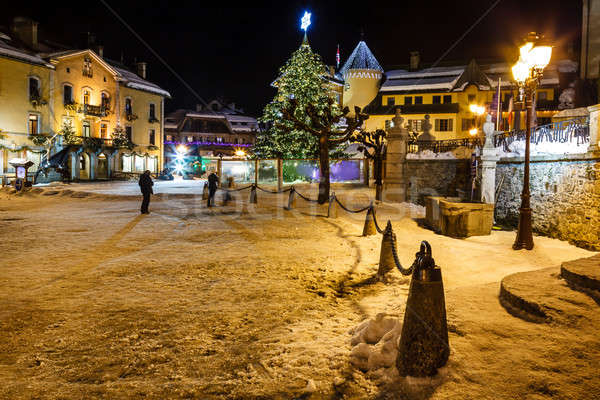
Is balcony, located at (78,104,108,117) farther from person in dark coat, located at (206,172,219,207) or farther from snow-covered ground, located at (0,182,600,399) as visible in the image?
snow-covered ground, located at (0,182,600,399)

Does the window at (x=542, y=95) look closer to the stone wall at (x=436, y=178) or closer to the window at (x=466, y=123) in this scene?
the window at (x=466, y=123)

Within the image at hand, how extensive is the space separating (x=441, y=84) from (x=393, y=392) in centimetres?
4603

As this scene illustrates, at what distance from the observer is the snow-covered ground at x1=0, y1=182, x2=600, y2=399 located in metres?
3.09

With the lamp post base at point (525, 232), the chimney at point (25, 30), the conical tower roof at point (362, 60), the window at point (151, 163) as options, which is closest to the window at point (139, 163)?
the window at point (151, 163)

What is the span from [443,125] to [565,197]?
32.6m

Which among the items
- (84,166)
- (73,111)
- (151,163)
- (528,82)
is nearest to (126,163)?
(151,163)

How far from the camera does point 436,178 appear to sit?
2086 cm

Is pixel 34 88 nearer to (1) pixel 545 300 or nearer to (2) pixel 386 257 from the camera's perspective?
(2) pixel 386 257

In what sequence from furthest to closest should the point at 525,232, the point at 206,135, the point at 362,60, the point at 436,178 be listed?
the point at 206,135, the point at 362,60, the point at 436,178, the point at 525,232

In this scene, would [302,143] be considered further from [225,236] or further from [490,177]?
[225,236]

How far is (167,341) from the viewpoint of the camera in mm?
3996

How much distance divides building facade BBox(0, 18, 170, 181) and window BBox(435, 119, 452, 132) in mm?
35949

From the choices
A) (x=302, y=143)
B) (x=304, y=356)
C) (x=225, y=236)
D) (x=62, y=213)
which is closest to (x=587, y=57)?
(x=302, y=143)


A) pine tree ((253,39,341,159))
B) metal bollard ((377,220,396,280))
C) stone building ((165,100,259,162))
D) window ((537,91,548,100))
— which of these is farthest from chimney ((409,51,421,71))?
metal bollard ((377,220,396,280))
